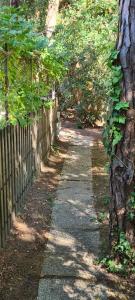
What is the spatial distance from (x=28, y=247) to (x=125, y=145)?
1839 millimetres

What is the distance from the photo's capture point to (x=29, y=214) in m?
6.31

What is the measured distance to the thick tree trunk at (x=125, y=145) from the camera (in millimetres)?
4430

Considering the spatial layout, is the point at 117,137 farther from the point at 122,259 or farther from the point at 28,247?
the point at 28,247

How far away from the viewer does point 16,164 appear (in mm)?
6000

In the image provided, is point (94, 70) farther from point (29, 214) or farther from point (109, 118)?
point (109, 118)

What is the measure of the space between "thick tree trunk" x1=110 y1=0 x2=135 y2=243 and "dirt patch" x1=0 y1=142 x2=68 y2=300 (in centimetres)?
103

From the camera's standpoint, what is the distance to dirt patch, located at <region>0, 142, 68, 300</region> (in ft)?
14.2

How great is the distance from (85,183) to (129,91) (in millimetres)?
3937

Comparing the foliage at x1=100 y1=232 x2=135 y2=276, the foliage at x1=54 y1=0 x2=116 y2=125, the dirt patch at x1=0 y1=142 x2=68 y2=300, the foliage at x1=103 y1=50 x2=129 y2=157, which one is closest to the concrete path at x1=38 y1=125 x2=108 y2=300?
the dirt patch at x1=0 y1=142 x2=68 y2=300

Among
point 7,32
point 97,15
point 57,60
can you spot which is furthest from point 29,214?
point 97,15

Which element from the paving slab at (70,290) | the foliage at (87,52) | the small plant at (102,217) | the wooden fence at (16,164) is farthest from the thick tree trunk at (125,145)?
the foliage at (87,52)

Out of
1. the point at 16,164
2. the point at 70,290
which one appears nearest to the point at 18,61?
the point at 16,164

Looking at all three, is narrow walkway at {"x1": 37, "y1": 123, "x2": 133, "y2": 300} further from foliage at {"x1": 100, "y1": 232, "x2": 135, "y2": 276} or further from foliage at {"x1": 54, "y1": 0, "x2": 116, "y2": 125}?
foliage at {"x1": 54, "y1": 0, "x2": 116, "y2": 125}

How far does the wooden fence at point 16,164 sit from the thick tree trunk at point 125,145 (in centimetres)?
139
